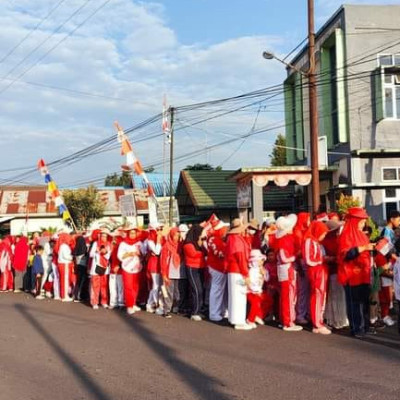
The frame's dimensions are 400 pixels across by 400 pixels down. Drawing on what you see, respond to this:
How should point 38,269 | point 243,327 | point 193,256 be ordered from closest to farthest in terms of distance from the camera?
1. point 243,327
2. point 193,256
3. point 38,269

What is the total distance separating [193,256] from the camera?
1042 cm

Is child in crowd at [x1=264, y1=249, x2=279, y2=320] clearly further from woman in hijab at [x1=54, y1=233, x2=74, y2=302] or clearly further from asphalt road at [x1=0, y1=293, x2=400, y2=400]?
woman in hijab at [x1=54, y1=233, x2=74, y2=302]

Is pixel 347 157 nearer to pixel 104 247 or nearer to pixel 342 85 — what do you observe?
pixel 342 85

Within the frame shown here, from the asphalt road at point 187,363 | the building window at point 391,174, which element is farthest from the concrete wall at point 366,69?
the asphalt road at point 187,363

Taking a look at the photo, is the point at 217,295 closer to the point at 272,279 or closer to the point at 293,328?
the point at 272,279

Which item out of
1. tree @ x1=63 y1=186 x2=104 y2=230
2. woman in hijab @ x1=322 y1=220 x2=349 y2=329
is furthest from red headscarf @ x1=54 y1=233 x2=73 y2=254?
tree @ x1=63 y1=186 x2=104 y2=230

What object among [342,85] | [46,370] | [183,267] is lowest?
[46,370]

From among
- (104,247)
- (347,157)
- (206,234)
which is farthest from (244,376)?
(347,157)

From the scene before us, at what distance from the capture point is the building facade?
19547mm

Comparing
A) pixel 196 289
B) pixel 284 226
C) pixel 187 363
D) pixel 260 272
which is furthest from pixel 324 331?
pixel 196 289

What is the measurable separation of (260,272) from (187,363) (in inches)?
106

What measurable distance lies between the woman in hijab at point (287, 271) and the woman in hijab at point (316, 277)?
0.30 metres

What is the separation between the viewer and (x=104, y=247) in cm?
1243

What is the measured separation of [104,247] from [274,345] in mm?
A: 5560
